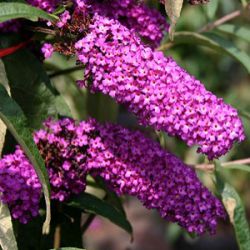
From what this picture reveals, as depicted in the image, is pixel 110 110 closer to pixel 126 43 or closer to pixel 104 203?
pixel 104 203

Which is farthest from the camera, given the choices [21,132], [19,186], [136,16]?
[136,16]

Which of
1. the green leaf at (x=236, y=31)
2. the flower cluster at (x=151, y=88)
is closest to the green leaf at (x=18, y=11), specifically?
the flower cluster at (x=151, y=88)

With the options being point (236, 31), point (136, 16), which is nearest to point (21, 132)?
point (136, 16)

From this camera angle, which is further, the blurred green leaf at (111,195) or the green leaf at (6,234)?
the blurred green leaf at (111,195)

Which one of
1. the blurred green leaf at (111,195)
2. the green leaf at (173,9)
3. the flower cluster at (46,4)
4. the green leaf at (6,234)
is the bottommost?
the blurred green leaf at (111,195)

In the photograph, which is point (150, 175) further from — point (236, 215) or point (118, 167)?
point (236, 215)

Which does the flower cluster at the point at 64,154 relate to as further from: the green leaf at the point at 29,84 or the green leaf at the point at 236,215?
the green leaf at the point at 236,215

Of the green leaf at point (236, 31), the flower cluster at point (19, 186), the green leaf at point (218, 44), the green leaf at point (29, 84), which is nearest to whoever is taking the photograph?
the flower cluster at point (19, 186)
